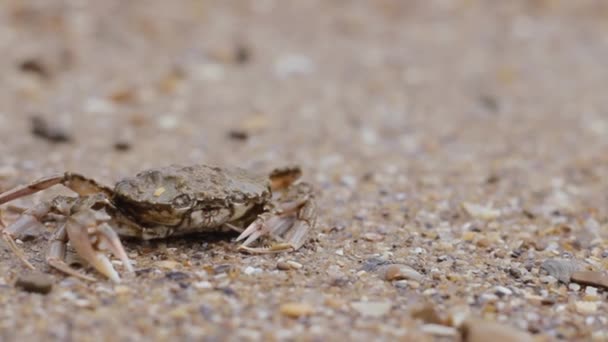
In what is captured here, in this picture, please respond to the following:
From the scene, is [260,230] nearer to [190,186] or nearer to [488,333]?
[190,186]

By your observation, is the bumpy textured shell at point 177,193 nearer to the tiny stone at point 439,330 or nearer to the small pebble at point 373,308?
the small pebble at point 373,308

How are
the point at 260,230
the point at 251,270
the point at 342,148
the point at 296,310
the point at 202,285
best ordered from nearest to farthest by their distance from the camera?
the point at 296,310 → the point at 202,285 → the point at 251,270 → the point at 260,230 → the point at 342,148

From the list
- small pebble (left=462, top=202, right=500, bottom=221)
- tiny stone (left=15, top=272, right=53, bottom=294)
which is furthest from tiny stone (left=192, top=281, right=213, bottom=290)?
small pebble (left=462, top=202, right=500, bottom=221)

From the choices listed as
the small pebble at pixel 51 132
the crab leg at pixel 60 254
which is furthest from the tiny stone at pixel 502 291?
the small pebble at pixel 51 132

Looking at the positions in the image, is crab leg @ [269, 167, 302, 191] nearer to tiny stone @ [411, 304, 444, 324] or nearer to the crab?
the crab

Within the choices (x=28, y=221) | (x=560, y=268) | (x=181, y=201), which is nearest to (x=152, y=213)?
(x=181, y=201)

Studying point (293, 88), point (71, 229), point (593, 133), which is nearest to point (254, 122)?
point (293, 88)
